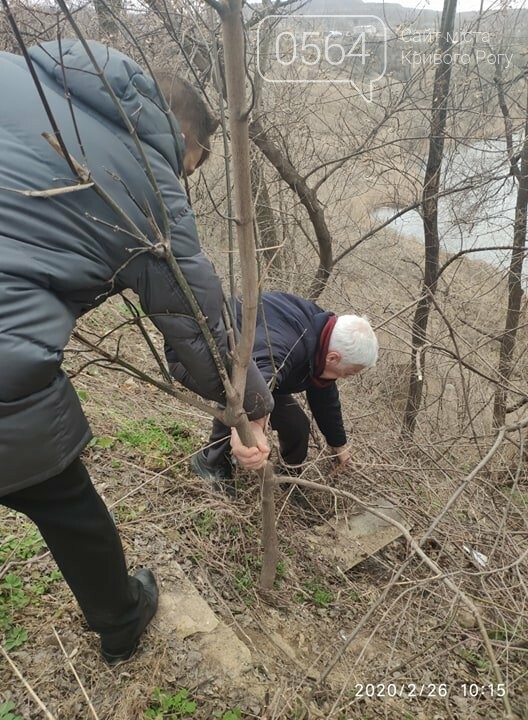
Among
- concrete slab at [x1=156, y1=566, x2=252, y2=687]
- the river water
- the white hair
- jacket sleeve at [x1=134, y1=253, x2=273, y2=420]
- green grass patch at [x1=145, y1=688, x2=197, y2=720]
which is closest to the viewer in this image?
jacket sleeve at [x1=134, y1=253, x2=273, y2=420]

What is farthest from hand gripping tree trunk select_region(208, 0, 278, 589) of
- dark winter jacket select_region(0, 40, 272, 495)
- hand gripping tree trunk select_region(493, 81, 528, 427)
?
hand gripping tree trunk select_region(493, 81, 528, 427)

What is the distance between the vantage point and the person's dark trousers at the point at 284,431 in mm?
2723

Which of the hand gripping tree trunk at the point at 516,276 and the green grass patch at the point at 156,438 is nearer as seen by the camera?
the green grass patch at the point at 156,438

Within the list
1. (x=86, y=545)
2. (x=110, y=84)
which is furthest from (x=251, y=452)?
(x=110, y=84)

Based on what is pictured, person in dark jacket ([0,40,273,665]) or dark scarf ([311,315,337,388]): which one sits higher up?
person in dark jacket ([0,40,273,665])

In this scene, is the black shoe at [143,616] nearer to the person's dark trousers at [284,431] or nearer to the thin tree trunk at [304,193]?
the person's dark trousers at [284,431]

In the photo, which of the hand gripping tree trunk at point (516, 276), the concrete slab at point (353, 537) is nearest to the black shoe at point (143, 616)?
the concrete slab at point (353, 537)

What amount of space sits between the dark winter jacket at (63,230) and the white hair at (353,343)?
1251 millimetres

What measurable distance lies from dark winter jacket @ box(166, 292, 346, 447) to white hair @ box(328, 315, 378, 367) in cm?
10

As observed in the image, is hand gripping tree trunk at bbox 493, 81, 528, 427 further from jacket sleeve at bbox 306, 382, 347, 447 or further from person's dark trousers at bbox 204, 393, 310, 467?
person's dark trousers at bbox 204, 393, 310, 467

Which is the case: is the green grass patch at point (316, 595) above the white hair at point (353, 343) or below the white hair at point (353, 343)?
below

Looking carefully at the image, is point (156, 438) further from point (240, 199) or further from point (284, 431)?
point (240, 199)

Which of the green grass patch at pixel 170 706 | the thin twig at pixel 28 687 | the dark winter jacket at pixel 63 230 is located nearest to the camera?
the dark winter jacket at pixel 63 230

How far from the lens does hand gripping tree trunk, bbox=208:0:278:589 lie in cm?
84
